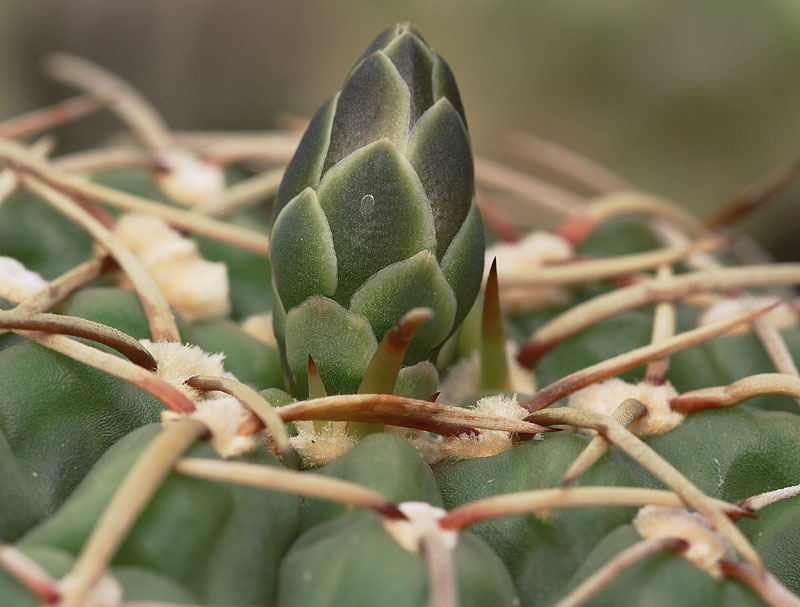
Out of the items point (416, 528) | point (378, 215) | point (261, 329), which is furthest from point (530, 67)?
point (416, 528)

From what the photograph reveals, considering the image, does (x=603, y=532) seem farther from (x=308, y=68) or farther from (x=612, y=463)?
(x=308, y=68)

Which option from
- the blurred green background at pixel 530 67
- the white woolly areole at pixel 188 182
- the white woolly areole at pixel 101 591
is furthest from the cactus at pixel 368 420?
the blurred green background at pixel 530 67

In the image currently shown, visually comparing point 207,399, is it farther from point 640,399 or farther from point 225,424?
point 640,399

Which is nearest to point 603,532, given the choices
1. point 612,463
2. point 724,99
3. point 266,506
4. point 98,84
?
point 612,463

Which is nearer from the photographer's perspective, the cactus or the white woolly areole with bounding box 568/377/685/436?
the cactus

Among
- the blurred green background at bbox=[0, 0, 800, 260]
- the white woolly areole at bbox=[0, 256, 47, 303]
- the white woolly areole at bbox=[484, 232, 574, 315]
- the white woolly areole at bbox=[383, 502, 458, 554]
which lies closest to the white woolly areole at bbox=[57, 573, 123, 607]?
the white woolly areole at bbox=[383, 502, 458, 554]

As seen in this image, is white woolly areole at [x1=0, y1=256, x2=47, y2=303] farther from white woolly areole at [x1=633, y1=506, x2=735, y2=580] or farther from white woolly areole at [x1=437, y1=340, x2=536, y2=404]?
white woolly areole at [x1=633, y1=506, x2=735, y2=580]
